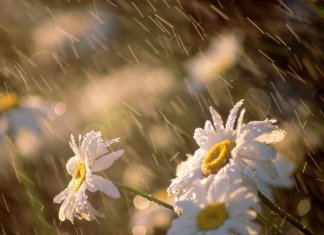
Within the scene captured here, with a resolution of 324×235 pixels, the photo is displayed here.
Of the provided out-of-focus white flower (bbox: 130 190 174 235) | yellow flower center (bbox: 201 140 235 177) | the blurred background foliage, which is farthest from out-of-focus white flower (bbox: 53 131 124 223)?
out-of-focus white flower (bbox: 130 190 174 235)

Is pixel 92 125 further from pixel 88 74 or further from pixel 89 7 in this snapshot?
pixel 89 7

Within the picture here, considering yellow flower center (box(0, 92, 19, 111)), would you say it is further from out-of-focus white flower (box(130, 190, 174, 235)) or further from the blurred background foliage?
out-of-focus white flower (box(130, 190, 174, 235))

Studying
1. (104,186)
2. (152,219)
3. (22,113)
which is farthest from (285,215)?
(22,113)

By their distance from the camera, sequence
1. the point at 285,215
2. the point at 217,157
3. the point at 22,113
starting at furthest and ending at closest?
1. the point at 22,113
2. the point at 217,157
3. the point at 285,215

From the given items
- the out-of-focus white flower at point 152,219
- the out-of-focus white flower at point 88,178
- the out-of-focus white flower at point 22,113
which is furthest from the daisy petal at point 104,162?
the out-of-focus white flower at point 22,113

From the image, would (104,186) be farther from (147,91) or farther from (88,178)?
(147,91)

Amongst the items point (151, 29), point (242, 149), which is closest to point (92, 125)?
point (151, 29)

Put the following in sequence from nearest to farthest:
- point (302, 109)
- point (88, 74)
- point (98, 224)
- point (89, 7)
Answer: point (302, 109)
point (98, 224)
point (88, 74)
point (89, 7)

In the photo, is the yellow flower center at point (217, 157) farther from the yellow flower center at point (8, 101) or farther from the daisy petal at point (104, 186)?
the yellow flower center at point (8, 101)
